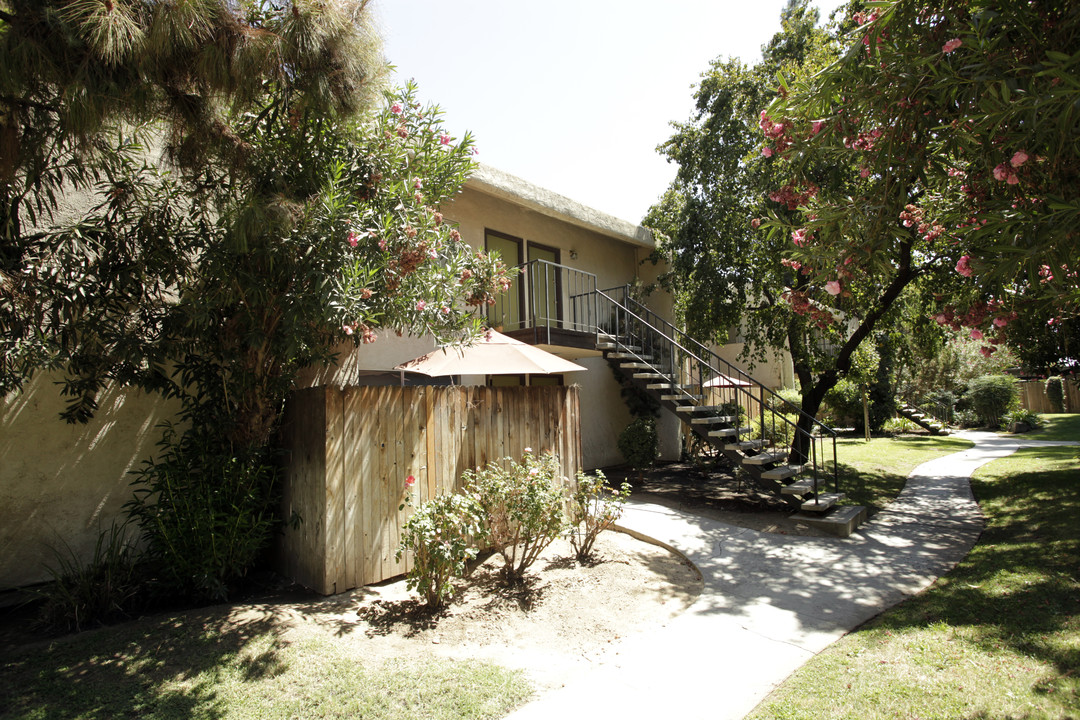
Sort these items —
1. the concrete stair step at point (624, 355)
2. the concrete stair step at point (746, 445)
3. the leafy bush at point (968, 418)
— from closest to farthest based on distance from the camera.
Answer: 1. the concrete stair step at point (746, 445)
2. the concrete stair step at point (624, 355)
3. the leafy bush at point (968, 418)

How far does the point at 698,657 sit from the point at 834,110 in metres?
4.29

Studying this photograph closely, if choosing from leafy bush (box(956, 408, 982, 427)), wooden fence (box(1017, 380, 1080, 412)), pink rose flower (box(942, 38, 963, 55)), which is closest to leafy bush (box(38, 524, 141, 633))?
pink rose flower (box(942, 38, 963, 55))

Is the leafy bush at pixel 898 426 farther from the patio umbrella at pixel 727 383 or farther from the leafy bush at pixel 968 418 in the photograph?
the patio umbrella at pixel 727 383

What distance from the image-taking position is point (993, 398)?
70.0 feet

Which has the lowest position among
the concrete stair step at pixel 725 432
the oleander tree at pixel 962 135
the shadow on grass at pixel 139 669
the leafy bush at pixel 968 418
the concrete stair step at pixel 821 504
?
the shadow on grass at pixel 139 669

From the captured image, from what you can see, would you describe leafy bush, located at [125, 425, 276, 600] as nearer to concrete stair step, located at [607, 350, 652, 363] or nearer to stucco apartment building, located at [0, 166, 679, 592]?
stucco apartment building, located at [0, 166, 679, 592]

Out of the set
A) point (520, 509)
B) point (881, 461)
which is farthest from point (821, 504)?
point (881, 461)

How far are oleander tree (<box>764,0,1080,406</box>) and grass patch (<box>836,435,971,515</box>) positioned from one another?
216 inches

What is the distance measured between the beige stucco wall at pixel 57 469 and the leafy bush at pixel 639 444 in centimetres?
767

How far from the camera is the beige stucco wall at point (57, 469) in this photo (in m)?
4.86

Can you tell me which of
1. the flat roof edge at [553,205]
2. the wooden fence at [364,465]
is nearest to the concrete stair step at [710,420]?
the wooden fence at [364,465]

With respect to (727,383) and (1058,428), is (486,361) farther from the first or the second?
(1058,428)

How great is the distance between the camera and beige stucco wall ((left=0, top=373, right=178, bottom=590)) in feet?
16.0

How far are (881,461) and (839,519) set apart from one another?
763 centimetres
